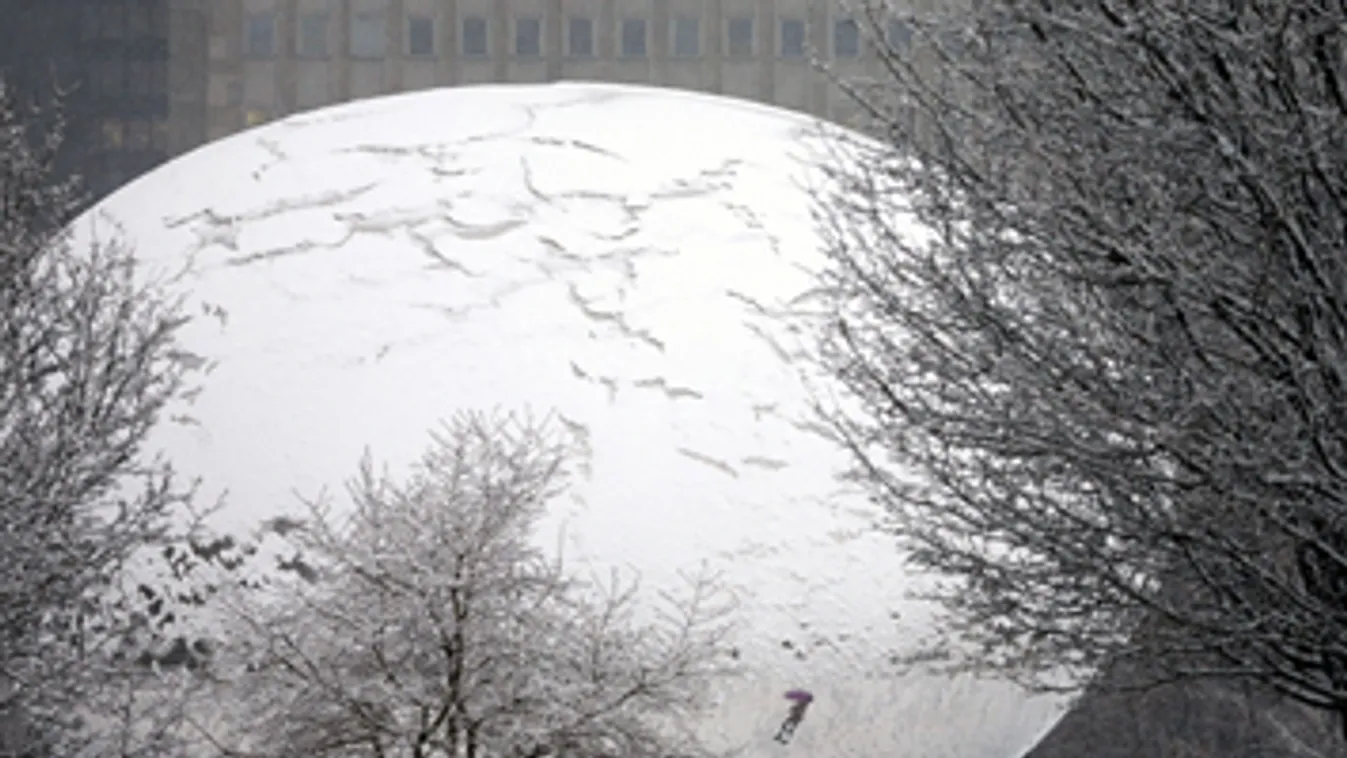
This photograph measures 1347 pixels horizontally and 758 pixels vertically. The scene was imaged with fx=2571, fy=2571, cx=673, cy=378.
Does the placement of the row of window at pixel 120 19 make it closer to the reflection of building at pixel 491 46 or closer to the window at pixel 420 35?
the reflection of building at pixel 491 46

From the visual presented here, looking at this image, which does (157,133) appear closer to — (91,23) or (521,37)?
(91,23)

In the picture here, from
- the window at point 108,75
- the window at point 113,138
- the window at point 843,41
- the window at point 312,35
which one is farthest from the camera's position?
the window at point 108,75

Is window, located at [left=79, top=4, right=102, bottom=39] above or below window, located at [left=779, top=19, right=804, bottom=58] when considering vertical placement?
below

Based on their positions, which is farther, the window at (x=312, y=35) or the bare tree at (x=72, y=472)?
the window at (x=312, y=35)

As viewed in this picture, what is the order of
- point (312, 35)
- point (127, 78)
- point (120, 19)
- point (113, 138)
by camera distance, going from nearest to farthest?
point (312, 35) → point (113, 138) → point (127, 78) → point (120, 19)

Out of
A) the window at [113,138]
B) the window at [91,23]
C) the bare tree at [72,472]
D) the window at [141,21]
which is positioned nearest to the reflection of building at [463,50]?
the window at [113,138]

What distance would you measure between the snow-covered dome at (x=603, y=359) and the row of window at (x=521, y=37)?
182 feet

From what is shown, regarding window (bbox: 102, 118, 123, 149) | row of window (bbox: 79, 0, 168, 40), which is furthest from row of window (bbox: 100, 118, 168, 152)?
row of window (bbox: 79, 0, 168, 40)

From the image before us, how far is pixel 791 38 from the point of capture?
70.1 m

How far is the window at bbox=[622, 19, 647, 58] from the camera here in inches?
2768

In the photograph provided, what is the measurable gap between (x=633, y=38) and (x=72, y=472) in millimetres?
58874

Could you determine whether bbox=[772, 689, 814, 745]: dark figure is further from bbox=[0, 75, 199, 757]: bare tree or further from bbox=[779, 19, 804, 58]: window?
bbox=[779, 19, 804, 58]: window

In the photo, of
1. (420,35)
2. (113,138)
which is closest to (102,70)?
(113,138)

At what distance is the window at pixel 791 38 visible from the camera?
6956cm
